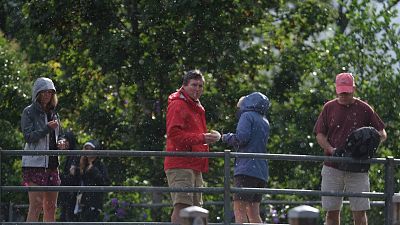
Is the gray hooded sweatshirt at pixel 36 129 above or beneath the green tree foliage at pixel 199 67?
beneath

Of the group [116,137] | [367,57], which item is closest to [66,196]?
[116,137]

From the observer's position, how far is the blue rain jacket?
42.3 ft

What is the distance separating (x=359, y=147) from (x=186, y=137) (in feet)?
5.21

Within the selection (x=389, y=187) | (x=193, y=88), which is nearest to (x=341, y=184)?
(x=389, y=187)

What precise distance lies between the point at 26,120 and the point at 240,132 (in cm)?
197

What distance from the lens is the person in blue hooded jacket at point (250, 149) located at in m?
12.9

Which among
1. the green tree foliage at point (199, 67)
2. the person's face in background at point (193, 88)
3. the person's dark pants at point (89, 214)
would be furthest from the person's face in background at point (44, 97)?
the green tree foliage at point (199, 67)

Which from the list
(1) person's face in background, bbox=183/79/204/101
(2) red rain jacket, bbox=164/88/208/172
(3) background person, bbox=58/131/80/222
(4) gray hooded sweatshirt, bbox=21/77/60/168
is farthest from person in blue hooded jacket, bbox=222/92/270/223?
(3) background person, bbox=58/131/80/222

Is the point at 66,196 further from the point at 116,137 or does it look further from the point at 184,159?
the point at 184,159

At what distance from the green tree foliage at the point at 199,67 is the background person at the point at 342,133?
6.15 m

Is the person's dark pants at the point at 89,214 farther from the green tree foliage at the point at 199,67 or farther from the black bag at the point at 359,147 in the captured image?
the black bag at the point at 359,147

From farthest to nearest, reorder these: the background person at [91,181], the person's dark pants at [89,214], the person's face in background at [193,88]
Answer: the person's dark pants at [89,214], the background person at [91,181], the person's face in background at [193,88]

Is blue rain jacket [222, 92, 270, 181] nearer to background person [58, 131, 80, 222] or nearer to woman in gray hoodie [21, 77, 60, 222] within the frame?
woman in gray hoodie [21, 77, 60, 222]

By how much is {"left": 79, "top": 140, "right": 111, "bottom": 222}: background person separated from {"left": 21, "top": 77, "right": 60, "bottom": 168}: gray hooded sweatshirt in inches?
160
